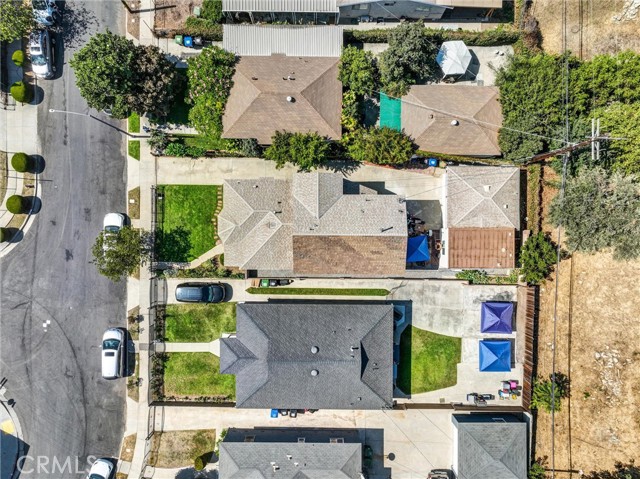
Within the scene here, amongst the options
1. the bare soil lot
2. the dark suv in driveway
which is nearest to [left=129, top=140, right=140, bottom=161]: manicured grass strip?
the dark suv in driveway

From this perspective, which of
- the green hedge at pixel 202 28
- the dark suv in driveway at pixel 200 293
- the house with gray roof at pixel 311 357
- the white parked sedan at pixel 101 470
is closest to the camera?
the house with gray roof at pixel 311 357

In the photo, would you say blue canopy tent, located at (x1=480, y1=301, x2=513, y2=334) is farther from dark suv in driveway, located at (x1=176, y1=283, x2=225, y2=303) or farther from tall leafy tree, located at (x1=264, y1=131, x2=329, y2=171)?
dark suv in driveway, located at (x1=176, y1=283, x2=225, y2=303)

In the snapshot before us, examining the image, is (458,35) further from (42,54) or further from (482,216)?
(42,54)

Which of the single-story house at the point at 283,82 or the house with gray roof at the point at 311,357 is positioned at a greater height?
the single-story house at the point at 283,82

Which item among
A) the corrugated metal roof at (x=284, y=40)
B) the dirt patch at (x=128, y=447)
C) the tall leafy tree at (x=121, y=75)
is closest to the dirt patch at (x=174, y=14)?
the corrugated metal roof at (x=284, y=40)

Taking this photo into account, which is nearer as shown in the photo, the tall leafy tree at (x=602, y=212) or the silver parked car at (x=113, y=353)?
the tall leafy tree at (x=602, y=212)

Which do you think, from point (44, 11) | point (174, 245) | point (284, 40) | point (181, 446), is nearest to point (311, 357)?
point (181, 446)

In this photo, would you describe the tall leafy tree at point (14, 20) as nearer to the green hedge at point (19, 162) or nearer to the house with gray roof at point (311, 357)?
the green hedge at point (19, 162)
